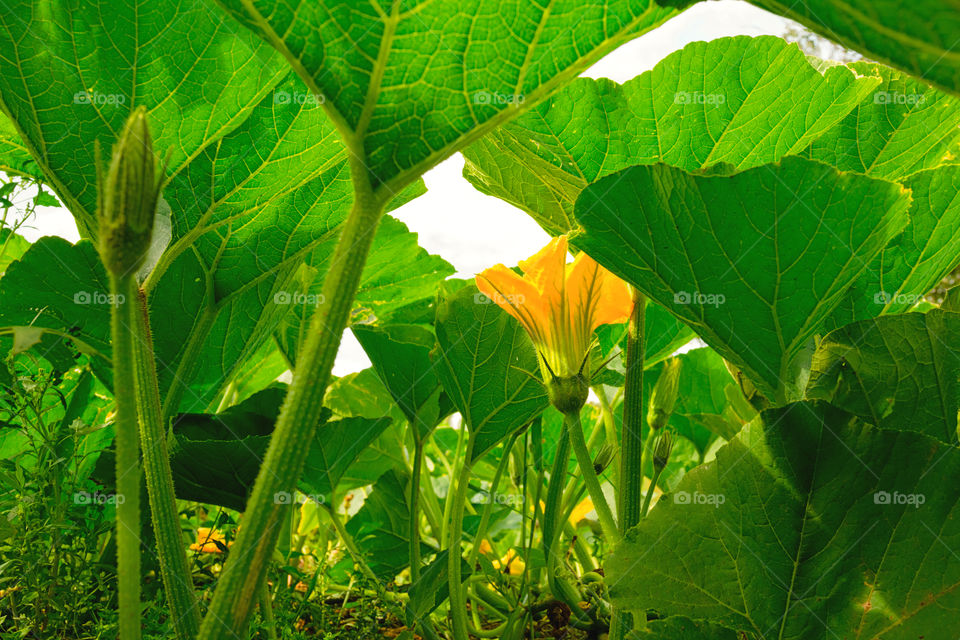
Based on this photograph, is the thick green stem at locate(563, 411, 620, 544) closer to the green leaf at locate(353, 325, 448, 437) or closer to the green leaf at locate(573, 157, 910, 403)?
the green leaf at locate(573, 157, 910, 403)

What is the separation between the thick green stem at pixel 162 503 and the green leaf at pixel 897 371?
765mm

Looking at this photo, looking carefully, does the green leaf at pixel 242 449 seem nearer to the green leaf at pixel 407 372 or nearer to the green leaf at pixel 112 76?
Result: the green leaf at pixel 407 372

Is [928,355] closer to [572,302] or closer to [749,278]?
[749,278]

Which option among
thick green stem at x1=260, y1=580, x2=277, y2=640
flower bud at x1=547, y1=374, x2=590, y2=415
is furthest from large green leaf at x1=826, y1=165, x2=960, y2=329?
thick green stem at x1=260, y1=580, x2=277, y2=640

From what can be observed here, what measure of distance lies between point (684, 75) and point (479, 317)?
45 centimetres

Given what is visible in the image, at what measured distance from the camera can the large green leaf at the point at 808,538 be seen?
0.75 m

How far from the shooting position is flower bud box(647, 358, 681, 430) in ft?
3.82

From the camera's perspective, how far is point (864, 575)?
0.76 metres

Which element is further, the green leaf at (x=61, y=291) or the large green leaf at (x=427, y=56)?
the green leaf at (x=61, y=291)

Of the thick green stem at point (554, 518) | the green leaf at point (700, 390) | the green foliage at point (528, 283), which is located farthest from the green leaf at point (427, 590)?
the green leaf at point (700, 390)

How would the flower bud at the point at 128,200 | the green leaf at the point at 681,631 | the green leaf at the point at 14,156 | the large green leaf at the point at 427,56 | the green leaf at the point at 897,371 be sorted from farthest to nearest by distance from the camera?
the green leaf at the point at 14,156 < the green leaf at the point at 897,371 < the green leaf at the point at 681,631 < the large green leaf at the point at 427,56 < the flower bud at the point at 128,200

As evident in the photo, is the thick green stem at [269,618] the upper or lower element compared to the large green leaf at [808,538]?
lower

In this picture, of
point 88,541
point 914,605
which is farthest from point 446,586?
point 914,605

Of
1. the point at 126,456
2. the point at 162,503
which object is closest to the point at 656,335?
the point at 162,503
